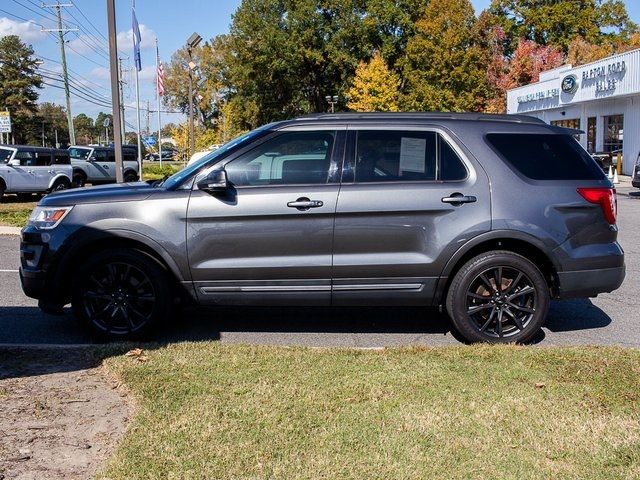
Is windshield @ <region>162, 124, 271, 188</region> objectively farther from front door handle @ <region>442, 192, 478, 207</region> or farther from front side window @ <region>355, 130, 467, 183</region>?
front door handle @ <region>442, 192, 478, 207</region>

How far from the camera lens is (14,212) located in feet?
58.3

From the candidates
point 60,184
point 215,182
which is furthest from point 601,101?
point 215,182

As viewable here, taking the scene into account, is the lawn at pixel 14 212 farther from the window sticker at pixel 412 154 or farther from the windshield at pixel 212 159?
the window sticker at pixel 412 154

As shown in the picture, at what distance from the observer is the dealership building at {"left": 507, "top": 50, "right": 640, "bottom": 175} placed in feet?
99.1

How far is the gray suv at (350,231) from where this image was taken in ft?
18.2

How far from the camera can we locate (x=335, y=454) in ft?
11.5

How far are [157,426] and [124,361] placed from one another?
129 cm

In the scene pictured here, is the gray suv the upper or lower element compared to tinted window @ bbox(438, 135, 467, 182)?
lower

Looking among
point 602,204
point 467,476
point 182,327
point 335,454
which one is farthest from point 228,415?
point 602,204

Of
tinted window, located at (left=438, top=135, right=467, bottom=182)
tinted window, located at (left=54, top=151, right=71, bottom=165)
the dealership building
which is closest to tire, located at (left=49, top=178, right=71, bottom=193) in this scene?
tinted window, located at (left=54, top=151, right=71, bottom=165)

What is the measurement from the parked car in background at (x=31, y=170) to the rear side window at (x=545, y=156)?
18977mm

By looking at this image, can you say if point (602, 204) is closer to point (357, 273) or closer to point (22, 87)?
point (357, 273)

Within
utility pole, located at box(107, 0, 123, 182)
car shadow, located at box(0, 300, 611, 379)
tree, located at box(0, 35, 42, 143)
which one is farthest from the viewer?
tree, located at box(0, 35, 42, 143)

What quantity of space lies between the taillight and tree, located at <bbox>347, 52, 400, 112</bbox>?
46.1 metres
